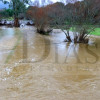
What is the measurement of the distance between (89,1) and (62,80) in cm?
527

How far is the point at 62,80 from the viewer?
10.8 ft

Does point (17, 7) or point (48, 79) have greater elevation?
point (17, 7)

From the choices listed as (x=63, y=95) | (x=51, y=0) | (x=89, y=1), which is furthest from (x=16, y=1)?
(x=63, y=95)

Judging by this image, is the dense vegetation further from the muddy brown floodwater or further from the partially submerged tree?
the partially submerged tree

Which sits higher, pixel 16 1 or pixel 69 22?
pixel 16 1

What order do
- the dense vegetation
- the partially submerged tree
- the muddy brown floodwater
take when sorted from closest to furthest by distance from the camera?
1. the muddy brown floodwater
2. the dense vegetation
3. the partially submerged tree

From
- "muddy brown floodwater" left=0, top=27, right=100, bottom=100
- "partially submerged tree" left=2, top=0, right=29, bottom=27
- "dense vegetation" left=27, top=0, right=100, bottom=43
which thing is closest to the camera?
"muddy brown floodwater" left=0, top=27, right=100, bottom=100

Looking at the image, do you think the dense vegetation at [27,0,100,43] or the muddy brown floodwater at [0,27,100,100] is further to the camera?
the dense vegetation at [27,0,100,43]

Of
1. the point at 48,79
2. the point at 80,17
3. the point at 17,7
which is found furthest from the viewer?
the point at 17,7

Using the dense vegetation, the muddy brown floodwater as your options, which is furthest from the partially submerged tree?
the muddy brown floodwater

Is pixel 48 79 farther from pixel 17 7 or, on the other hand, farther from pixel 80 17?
pixel 17 7

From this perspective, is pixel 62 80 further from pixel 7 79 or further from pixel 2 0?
pixel 2 0

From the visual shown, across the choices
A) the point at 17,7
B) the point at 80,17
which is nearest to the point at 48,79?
the point at 80,17

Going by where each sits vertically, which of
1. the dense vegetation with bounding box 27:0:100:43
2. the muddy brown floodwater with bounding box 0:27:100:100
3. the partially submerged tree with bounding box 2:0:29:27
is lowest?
the muddy brown floodwater with bounding box 0:27:100:100
